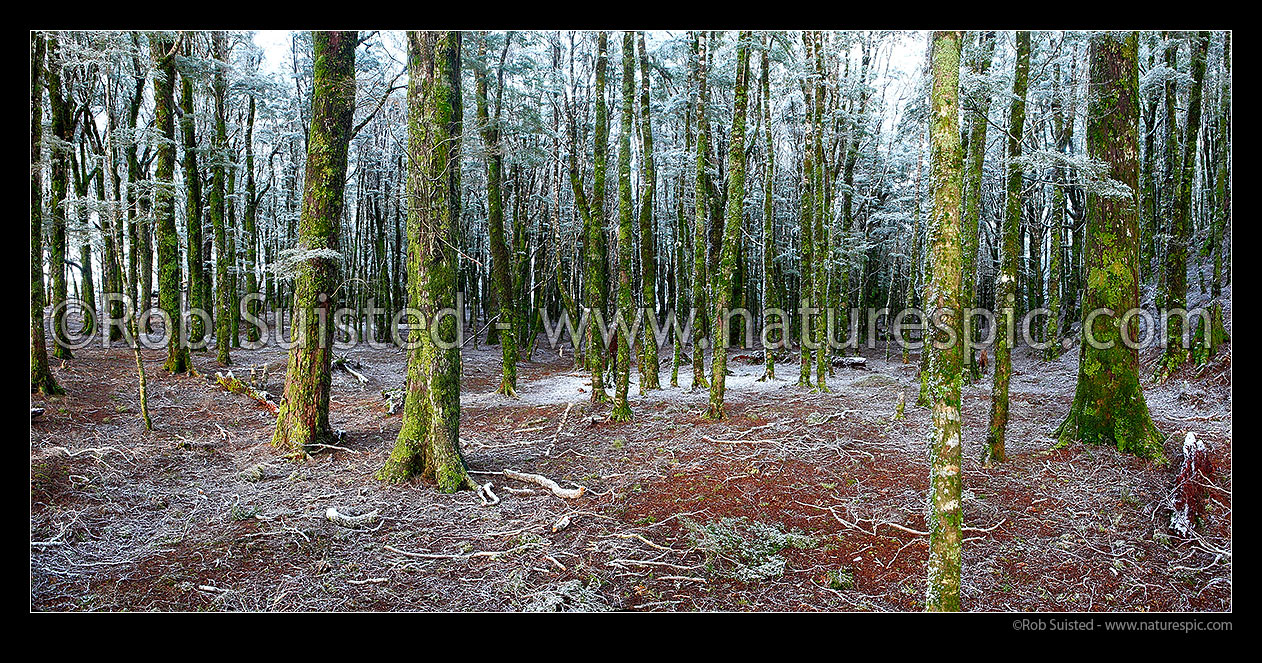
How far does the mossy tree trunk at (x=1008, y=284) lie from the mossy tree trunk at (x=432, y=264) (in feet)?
19.0

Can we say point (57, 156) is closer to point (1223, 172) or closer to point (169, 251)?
point (169, 251)

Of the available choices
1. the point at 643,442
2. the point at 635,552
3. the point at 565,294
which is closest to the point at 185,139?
the point at 565,294

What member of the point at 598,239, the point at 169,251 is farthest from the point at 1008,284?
the point at 169,251

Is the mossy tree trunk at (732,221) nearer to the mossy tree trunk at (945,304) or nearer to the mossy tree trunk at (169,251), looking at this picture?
the mossy tree trunk at (945,304)

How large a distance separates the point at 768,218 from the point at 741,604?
10499mm

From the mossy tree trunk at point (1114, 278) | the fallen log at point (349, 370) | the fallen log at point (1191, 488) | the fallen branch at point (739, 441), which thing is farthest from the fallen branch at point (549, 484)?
the fallen log at point (349, 370)

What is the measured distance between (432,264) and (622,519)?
10.6ft

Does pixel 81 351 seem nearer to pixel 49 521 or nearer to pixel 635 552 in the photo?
pixel 49 521

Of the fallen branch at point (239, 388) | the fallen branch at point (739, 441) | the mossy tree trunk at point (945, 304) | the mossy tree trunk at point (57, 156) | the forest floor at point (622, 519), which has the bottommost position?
the forest floor at point (622, 519)

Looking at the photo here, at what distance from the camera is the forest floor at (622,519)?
14.3 feet

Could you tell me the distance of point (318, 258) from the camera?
8.03 meters

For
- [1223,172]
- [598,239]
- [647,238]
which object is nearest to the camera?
[598,239]

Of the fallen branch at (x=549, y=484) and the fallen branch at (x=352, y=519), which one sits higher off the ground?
the fallen branch at (x=549, y=484)

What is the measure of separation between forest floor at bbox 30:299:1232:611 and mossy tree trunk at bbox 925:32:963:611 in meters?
0.98
